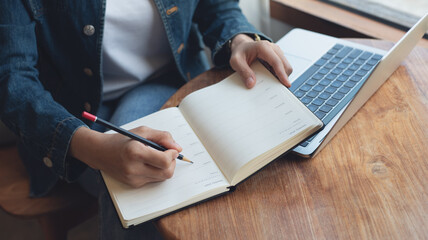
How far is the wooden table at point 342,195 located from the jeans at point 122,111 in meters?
0.25

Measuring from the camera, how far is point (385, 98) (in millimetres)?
721

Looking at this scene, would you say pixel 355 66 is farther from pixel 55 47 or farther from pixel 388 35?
pixel 55 47

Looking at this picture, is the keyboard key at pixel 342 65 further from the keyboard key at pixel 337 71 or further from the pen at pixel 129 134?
the pen at pixel 129 134

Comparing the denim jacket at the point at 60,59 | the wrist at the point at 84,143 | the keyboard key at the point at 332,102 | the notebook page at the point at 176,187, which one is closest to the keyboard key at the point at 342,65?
the keyboard key at the point at 332,102

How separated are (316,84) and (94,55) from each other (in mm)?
497

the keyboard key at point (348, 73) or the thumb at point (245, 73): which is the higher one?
the thumb at point (245, 73)

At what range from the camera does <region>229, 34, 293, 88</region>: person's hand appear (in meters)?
0.69

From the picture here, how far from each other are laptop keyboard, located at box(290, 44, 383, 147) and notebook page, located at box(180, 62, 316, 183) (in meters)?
0.06

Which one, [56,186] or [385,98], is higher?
[385,98]

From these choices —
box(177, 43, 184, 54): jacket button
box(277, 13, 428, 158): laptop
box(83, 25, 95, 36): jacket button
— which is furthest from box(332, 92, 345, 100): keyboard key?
box(83, 25, 95, 36): jacket button

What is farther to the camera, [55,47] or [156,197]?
[55,47]

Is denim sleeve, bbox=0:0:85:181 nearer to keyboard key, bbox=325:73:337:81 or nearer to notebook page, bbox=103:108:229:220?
notebook page, bbox=103:108:229:220

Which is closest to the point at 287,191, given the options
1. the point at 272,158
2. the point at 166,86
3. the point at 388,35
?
the point at 272,158

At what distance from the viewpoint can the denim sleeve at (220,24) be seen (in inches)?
34.2
